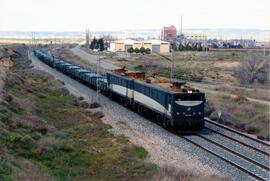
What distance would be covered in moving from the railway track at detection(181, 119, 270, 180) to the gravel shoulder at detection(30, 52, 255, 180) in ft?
1.70

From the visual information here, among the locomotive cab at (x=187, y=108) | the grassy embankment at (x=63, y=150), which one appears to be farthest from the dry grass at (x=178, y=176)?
the locomotive cab at (x=187, y=108)

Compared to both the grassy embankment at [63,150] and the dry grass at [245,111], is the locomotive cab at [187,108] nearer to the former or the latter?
the grassy embankment at [63,150]

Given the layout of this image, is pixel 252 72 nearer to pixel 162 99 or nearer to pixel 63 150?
pixel 162 99

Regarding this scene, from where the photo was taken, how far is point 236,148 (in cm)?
2306

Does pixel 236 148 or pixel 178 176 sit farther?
pixel 236 148

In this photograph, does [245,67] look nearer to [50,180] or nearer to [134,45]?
[50,180]

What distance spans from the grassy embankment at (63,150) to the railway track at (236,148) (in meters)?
3.63

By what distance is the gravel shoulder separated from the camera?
19103 millimetres

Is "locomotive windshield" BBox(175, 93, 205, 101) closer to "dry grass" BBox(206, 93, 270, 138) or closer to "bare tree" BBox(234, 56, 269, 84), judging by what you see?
"dry grass" BBox(206, 93, 270, 138)

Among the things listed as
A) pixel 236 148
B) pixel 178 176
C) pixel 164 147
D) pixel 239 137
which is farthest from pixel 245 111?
pixel 178 176

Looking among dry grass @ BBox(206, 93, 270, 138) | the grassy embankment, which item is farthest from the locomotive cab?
dry grass @ BBox(206, 93, 270, 138)

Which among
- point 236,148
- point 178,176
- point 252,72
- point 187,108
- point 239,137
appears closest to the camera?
point 178,176

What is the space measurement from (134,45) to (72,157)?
454 feet

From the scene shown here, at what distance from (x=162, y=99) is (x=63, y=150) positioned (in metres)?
8.77
